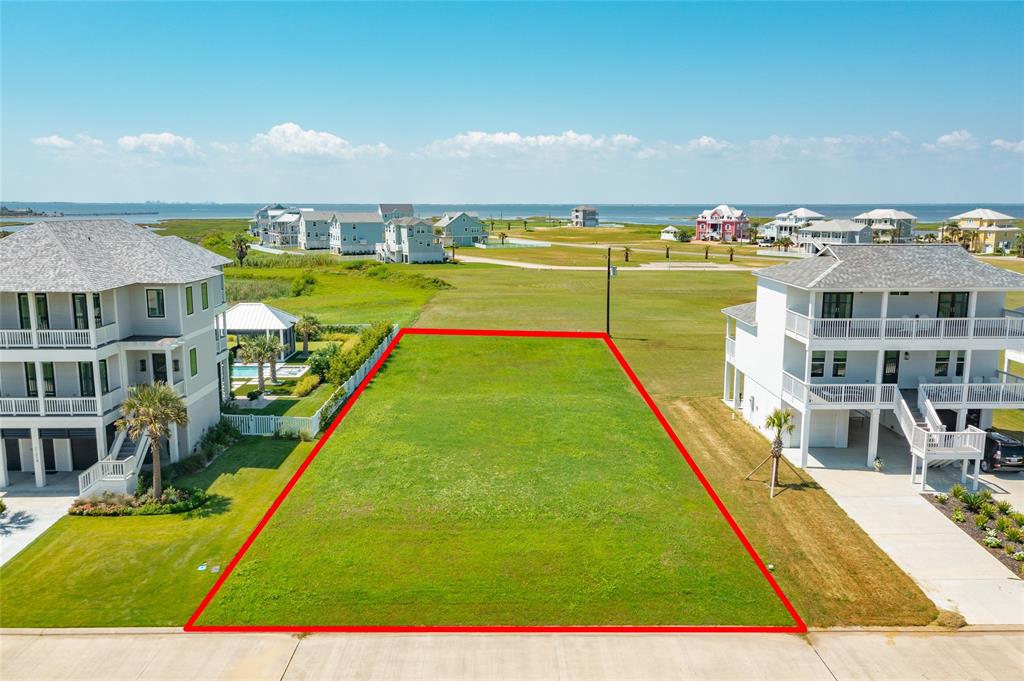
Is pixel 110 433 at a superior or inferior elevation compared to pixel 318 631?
superior

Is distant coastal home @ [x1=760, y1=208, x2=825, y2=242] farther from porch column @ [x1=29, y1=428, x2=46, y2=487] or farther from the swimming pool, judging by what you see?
porch column @ [x1=29, y1=428, x2=46, y2=487]

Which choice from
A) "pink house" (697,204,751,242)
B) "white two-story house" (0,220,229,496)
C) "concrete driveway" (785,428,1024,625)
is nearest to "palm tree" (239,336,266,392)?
"white two-story house" (0,220,229,496)

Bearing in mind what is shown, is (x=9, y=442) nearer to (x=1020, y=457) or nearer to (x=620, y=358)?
(x=620, y=358)

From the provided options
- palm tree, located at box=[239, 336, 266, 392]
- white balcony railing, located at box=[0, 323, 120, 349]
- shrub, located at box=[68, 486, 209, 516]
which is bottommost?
shrub, located at box=[68, 486, 209, 516]

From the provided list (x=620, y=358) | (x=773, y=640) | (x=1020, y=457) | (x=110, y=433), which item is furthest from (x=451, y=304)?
(x=773, y=640)

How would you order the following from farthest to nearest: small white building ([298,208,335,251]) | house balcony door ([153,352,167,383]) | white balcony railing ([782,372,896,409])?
small white building ([298,208,335,251]) < house balcony door ([153,352,167,383]) < white balcony railing ([782,372,896,409])

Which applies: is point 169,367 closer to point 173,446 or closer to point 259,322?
point 173,446

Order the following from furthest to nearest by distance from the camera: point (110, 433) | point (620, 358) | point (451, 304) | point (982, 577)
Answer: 1. point (451, 304)
2. point (620, 358)
3. point (110, 433)
4. point (982, 577)
